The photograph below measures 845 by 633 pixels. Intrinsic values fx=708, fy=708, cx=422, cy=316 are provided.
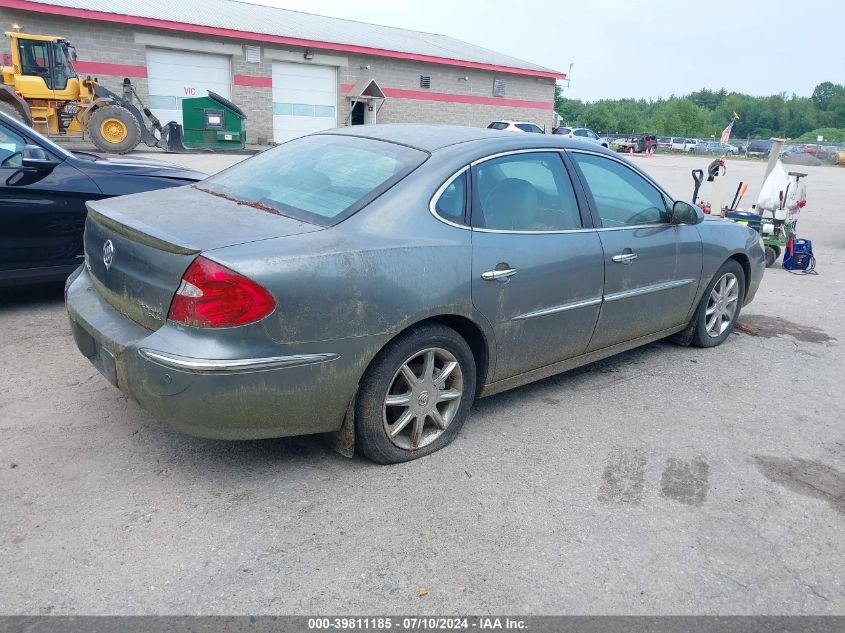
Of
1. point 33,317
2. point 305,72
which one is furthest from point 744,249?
point 305,72

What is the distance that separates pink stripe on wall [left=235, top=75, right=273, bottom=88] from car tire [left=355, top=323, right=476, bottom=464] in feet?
86.9

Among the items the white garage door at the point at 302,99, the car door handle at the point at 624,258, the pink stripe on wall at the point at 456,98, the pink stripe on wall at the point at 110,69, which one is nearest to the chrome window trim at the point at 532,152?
the car door handle at the point at 624,258

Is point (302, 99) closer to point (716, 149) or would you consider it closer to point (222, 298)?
point (222, 298)

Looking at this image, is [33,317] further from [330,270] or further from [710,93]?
[710,93]

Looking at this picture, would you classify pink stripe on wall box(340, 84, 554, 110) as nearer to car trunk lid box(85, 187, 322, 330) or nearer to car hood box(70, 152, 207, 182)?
car hood box(70, 152, 207, 182)

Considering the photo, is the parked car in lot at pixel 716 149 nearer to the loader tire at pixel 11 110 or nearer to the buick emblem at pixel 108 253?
the loader tire at pixel 11 110

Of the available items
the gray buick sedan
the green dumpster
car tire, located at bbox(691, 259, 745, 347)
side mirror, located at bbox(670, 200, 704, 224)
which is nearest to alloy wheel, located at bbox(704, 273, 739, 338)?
car tire, located at bbox(691, 259, 745, 347)

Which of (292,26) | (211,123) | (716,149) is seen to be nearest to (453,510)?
(211,123)

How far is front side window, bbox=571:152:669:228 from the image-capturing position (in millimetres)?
4203

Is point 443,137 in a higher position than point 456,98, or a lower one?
lower

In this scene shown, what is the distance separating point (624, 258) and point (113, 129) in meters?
17.6

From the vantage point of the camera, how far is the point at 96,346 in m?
3.25

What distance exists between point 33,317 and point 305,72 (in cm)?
2617

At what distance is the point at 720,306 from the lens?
532cm
